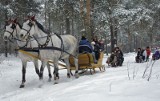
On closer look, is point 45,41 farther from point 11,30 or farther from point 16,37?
point 11,30

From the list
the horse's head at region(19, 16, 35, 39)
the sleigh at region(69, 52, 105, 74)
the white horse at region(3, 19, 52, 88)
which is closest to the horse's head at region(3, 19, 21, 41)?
the white horse at region(3, 19, 52, 88)

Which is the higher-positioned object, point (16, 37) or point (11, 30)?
point (11, 30)

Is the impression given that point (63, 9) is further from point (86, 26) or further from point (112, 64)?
point (112, 64)

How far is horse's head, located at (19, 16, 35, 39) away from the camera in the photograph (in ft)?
33.0

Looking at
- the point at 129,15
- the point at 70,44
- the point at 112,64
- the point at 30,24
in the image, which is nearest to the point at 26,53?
the point at 30,24

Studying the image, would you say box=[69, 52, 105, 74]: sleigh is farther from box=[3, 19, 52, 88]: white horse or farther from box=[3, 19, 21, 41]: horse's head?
box=[3, 19, 21, 41]: horse's head

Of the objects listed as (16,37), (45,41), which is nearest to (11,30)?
(16,37)

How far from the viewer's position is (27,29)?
10125mm

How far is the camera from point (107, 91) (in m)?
6.23

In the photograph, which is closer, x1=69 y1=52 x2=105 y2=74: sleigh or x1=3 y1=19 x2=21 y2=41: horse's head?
x1=3 y1=19 x2=21 y2=41: horse's head

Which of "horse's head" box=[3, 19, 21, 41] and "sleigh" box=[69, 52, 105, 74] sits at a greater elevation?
"horse's head" box=[3, 19, 21, 41]

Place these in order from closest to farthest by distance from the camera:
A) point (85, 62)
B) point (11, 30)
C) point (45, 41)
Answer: point (11, 30) < point (45, 41) < point (85, 62)

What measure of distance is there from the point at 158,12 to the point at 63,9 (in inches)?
499

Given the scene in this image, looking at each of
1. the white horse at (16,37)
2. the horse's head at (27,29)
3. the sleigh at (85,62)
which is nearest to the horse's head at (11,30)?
the white horse at (16,37)
